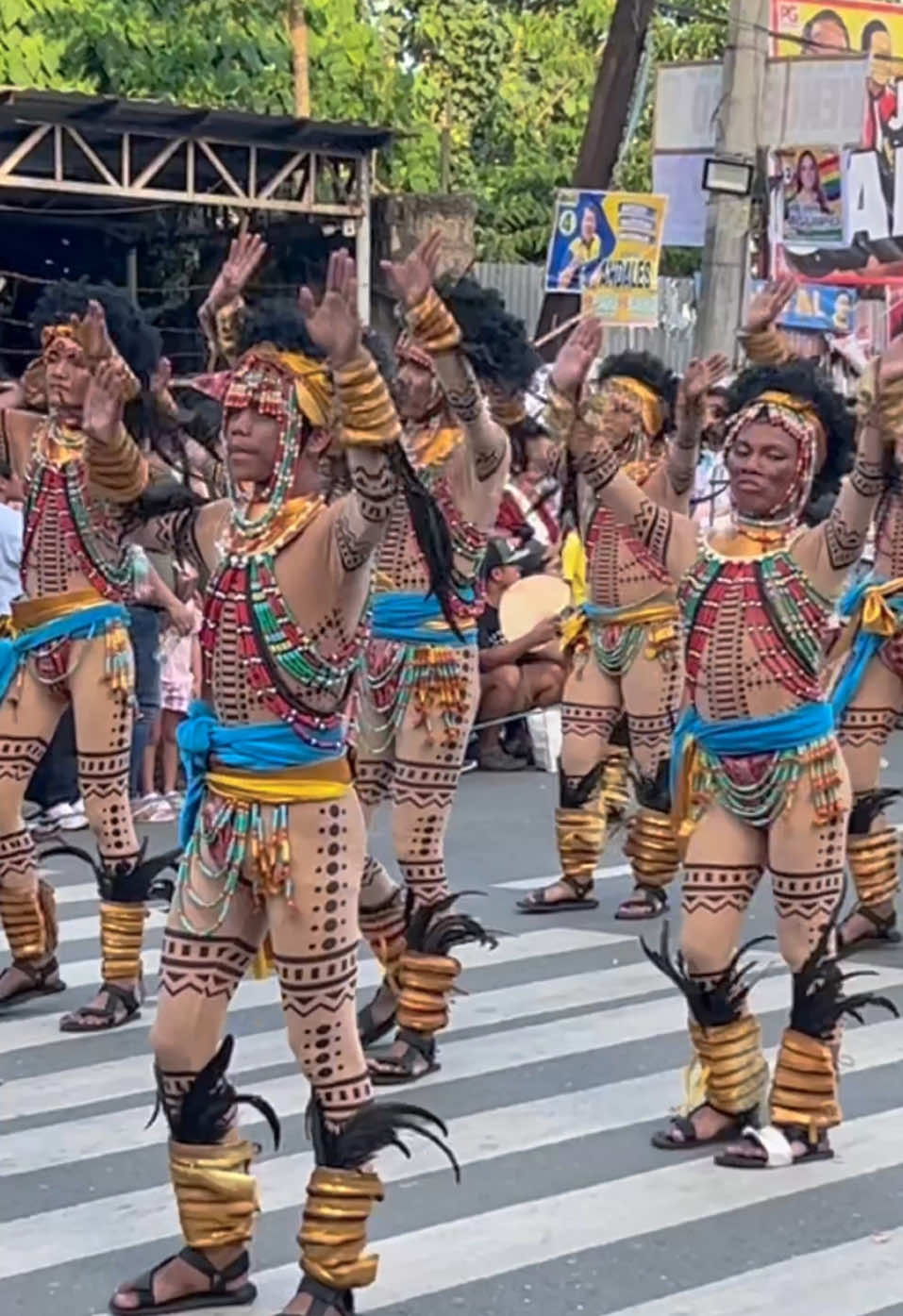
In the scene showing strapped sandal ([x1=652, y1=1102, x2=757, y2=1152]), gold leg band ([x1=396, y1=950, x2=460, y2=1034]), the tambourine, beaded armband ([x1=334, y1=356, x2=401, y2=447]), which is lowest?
the tambourine

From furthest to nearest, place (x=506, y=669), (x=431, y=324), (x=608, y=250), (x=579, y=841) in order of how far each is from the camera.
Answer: (x=608, y=250) → (x=506, y=669) → (x=579, y=841) → (x=431, y=324)

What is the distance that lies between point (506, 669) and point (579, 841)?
3.72 metres

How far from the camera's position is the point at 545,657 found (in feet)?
43.8

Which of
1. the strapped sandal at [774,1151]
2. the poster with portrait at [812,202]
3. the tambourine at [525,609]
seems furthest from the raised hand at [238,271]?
the poster with portrait at [812,202]

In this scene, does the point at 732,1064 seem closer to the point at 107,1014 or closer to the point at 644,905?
the point at 107,1014

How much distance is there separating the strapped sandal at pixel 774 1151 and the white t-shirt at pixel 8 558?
5.23 metres

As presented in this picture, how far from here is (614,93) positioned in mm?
19016

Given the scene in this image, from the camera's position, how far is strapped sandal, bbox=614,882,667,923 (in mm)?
9445

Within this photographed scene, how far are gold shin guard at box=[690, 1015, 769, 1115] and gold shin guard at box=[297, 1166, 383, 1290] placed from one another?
1.48 meters

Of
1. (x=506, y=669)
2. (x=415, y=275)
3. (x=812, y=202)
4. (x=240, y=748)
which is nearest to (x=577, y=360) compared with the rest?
(x=415, y=275)

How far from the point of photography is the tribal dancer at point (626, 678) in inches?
368

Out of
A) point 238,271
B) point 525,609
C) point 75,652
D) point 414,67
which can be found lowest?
point 525,609

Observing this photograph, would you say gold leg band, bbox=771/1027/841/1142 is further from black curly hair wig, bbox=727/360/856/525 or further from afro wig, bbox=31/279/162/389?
afro wig, bbox=31/279/162/389

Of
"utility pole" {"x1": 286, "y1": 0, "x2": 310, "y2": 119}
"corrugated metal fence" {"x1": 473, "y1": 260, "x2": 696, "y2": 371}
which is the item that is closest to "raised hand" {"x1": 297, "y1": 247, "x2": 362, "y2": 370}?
"corrugated metal fence" {"x1": 473, "y1": 260, "x2": 696, "y2": 371}
